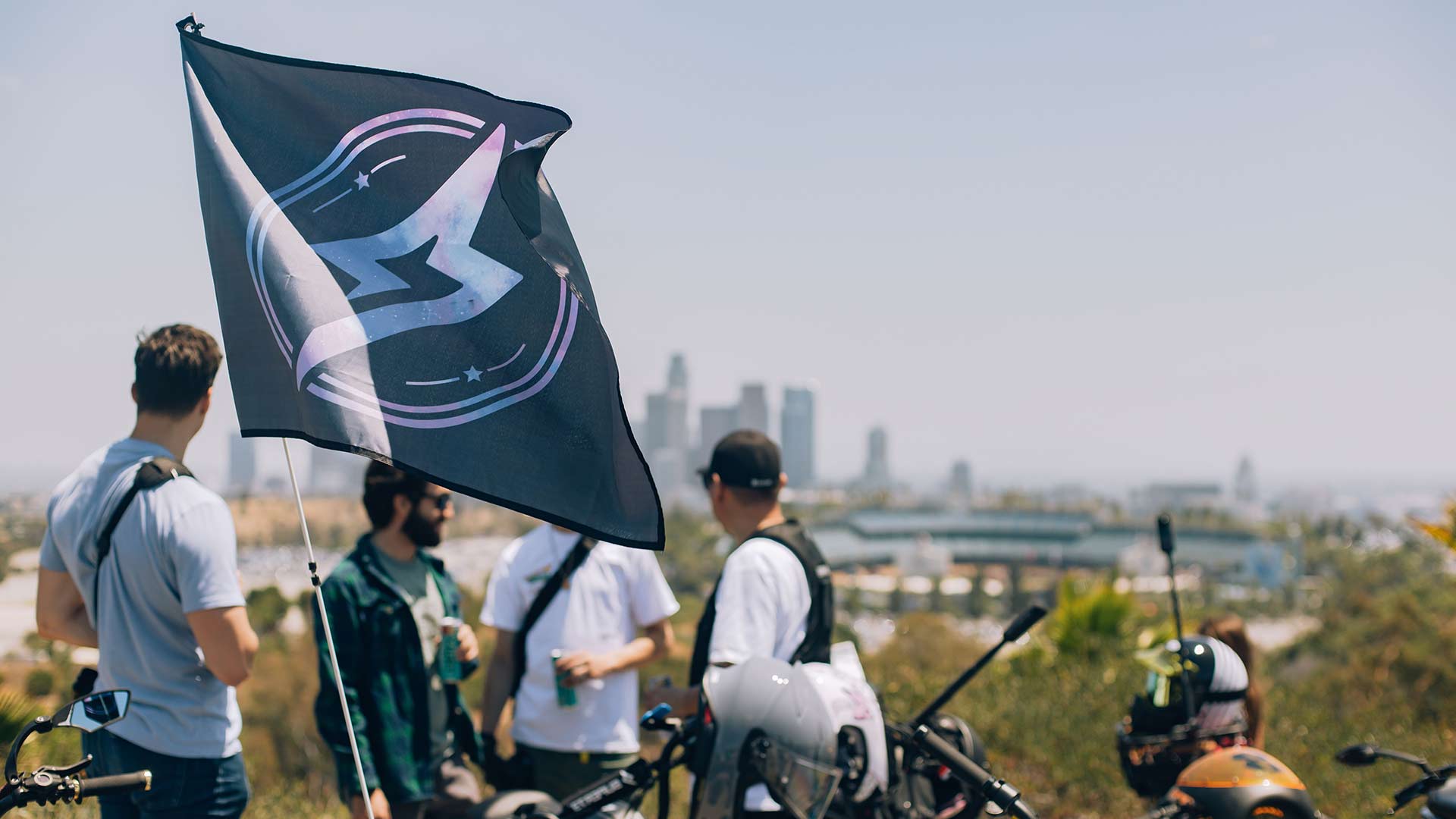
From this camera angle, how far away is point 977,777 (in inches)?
104

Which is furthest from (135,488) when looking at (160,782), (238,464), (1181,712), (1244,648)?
(238,464)

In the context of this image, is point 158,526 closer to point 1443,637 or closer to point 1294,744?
point 1294,744

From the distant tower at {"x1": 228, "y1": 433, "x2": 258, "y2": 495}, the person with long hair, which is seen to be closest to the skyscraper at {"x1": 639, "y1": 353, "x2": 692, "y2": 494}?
the distant tower at {"x1": 228, "y1": 433, "x2": 258, "y2": 495}

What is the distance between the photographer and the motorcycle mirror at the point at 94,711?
2.29 meters

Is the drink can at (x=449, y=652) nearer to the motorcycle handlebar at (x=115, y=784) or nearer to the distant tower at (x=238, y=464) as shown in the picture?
the motorcycle handlebar at (x=115, y=784)

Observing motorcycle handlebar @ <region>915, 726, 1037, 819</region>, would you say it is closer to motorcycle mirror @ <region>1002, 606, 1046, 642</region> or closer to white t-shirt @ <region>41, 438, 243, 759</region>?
motorcycle mirror @ <region>1002, 606, 1046, 642</region>

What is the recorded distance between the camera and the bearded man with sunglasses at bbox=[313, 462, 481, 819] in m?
3.89

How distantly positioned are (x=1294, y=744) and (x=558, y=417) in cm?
768

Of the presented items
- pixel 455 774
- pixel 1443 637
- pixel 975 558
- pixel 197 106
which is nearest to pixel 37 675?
pixel 455 774

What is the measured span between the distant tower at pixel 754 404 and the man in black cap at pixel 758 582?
555 feet

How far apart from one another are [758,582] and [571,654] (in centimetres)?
104

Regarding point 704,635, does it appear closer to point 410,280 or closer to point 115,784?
point 410,280

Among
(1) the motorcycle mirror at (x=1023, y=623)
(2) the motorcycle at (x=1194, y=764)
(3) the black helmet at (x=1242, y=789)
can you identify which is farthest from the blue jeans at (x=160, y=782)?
(3) the black helmet at (x=1242, y=789)

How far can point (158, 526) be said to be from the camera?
121 inches
